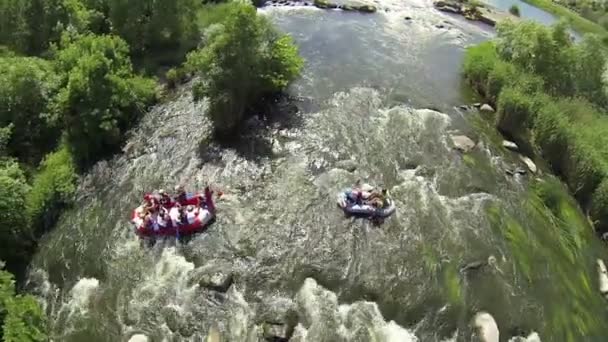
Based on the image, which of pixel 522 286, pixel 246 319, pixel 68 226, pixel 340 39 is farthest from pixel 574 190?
pixel 68 226

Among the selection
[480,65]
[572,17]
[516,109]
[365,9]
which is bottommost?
[365,9]

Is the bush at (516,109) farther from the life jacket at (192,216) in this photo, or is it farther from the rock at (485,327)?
the life jacket at (192,216)

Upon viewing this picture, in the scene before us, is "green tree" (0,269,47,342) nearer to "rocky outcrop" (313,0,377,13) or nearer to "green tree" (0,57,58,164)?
"green tree" (0,57,58,164)

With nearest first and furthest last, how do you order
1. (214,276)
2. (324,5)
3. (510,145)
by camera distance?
(214,276)
(510,145)
(324,5)

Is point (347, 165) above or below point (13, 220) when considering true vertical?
above

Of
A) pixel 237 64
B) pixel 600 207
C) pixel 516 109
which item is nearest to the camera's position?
pixel 600 207

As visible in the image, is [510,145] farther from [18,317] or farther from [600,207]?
[18,317]

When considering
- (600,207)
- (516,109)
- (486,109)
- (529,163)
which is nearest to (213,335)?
(600,207)

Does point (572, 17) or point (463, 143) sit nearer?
point (463, 143)
